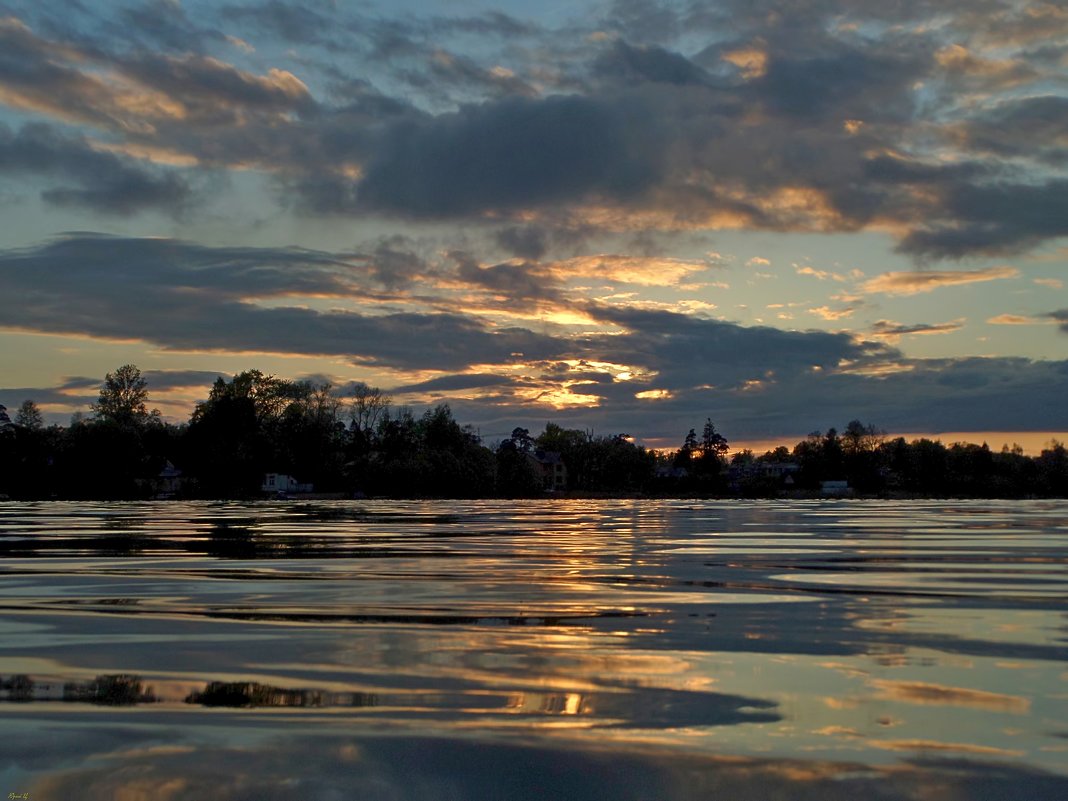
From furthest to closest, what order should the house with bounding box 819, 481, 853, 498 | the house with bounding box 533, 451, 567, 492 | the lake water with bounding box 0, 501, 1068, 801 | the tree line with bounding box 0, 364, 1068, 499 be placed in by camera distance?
1. the house with bounding box 533, 451, 567, 492
2. the house with bounding box 819, 481, 853, 498
3. the tree line with bounding box 0, 364, 1068, 499
4. the lake water with bounding box 0, 501, 1068, 801

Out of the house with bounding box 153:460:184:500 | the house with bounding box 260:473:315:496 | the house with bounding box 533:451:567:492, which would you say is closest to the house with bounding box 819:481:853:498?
the house with bounding box 533:451:567:492

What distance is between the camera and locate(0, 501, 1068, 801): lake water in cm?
422

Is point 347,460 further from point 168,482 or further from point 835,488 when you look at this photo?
point 835,488

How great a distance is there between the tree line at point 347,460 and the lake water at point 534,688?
10903 centimetres

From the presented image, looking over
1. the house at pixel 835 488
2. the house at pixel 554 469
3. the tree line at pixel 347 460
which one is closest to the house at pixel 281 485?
the tree line at pixel 347 460

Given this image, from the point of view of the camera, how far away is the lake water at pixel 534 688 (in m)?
4.22

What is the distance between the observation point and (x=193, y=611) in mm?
9477

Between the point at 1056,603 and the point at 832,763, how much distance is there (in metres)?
6.74

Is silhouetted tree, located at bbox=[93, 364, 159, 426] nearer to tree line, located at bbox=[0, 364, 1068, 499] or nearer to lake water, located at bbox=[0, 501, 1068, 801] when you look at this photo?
tree line, located at bbox=[0, 364, 1068, 499]

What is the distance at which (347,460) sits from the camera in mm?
133625

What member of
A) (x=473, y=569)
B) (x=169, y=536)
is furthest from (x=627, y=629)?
(x=169, y=536)

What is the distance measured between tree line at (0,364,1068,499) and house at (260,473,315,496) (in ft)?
2.56

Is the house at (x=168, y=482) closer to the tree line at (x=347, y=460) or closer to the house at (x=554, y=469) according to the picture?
the tree line at (x=347, y=460)

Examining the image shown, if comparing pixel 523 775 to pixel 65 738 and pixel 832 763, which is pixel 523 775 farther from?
pixel 65 738
